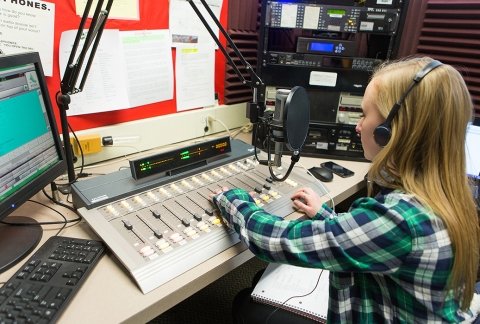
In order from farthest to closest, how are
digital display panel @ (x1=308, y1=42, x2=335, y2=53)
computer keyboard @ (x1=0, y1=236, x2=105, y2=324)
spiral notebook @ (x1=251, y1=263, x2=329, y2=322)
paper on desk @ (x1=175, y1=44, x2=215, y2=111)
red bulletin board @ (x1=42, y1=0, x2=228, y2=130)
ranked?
paper on desk @ (x1=175, y1=44, x2=215, y2=111) < digital display panel @ (x1=308, y1=42, x2=335, y2=53) < red bulletin board @ (x1=42, y1=0, x2=228, y2=130) < spiral notebook @ (x1=251, y1=263, x2=329, y2=322) < computer keyboard @ (x1=0, y1=236, x2=105, y2=324)

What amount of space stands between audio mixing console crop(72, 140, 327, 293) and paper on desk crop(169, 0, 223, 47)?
1.98 ft

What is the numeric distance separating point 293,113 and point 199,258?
0.44 m

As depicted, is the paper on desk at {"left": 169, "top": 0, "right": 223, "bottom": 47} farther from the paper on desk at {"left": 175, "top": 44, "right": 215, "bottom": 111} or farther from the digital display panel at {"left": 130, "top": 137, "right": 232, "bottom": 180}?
the digital display panel at {"left": 130, "top": 137, "right": 232, "bottom": 180}

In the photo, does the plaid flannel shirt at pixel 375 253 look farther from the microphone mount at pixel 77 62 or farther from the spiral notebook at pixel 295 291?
the microphone mount at pixel 77 62

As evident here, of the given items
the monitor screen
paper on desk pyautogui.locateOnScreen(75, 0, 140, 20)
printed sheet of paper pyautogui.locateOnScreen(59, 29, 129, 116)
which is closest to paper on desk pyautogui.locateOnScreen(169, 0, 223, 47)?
paper on desk pyautogui.locateOnScreen(75, 0, 140, 20)

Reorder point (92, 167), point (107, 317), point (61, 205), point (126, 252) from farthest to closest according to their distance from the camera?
point (92, 167) → point (61, 205) → point (126, 252) → point (107, 317)

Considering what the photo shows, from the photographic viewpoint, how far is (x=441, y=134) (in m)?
0.70

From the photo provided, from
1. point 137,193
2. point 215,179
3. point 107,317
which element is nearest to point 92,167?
point 137,193

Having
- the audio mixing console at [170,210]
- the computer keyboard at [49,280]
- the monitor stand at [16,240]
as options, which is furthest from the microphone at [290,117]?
the monitor stand at [16,240]

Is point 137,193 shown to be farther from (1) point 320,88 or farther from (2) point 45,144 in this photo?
(1) point 320,88

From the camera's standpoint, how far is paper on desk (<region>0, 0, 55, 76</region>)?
102 cm

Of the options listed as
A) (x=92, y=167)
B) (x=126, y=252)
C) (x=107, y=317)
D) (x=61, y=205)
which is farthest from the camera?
(x=92, y=167)

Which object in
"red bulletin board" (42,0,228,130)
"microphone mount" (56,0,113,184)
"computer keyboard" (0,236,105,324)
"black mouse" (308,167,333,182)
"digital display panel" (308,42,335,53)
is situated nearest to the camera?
"computer keyboard" (0,236,105,324)

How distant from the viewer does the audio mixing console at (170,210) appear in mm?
753
